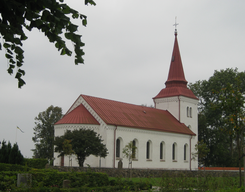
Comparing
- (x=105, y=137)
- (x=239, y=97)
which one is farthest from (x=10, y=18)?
(x=105, y=137)

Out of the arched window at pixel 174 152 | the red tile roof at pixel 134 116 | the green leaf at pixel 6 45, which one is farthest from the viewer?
the arched window at pixel 174 152

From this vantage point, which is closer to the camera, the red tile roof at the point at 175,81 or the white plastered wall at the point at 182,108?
the white plastered wall at the point at 182,108

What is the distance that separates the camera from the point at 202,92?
53656 millimetres

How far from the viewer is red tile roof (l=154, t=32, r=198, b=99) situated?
43.4 m

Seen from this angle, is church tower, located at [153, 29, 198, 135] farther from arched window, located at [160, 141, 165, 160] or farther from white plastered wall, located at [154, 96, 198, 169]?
arched window, located at [160, 141, 165, 160]

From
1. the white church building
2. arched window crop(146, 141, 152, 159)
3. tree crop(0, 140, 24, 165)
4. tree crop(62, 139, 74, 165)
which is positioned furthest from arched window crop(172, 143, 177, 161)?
tree crop(0, 140, 24, 165)

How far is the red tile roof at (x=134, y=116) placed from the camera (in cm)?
3316

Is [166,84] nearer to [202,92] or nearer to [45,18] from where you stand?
[202,92]

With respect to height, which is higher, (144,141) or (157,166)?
(144,141)

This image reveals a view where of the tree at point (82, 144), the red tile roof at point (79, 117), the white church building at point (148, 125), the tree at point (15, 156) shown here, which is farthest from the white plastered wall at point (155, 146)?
the tree at point (15, 156)

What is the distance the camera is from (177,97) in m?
42.7

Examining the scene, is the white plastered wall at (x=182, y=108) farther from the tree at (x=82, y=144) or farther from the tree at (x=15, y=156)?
the tree at (x=15, y=156)

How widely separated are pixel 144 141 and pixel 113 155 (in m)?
5.04

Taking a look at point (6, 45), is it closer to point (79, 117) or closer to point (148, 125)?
point (79, 117)
